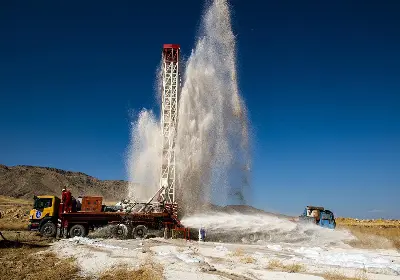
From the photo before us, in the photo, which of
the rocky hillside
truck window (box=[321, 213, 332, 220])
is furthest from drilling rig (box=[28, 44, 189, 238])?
the rocky hillside

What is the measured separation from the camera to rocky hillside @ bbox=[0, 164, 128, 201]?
10025cm

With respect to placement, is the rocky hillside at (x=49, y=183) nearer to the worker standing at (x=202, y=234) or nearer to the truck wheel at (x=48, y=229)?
the truck wheel at (x=48, y=229)

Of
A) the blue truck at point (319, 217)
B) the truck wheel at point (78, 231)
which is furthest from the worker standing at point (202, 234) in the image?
the blue truck at point (319, 217)

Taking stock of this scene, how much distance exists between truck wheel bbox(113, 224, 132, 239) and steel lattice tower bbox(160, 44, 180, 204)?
4.61m

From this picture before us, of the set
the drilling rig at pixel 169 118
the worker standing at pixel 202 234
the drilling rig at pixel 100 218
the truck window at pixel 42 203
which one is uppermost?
the drilling rig at pixel 169 118

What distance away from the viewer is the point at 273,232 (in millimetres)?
28859

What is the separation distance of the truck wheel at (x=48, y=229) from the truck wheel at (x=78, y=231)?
1.33 metres

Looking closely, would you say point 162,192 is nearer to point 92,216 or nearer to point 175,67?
point 92,216

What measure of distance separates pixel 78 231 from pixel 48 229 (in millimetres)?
2231

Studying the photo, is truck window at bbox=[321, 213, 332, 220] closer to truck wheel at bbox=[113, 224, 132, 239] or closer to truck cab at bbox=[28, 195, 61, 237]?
truck wheel at bbox=[113, 224, 132, 239]

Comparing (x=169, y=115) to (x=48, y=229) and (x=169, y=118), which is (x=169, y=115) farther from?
(x=48, y=229)

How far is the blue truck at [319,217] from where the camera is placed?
107 ft

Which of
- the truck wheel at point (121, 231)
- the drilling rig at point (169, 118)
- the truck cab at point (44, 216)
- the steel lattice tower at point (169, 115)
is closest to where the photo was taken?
the truck wheel at point (121, 231)

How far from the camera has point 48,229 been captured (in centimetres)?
2623
